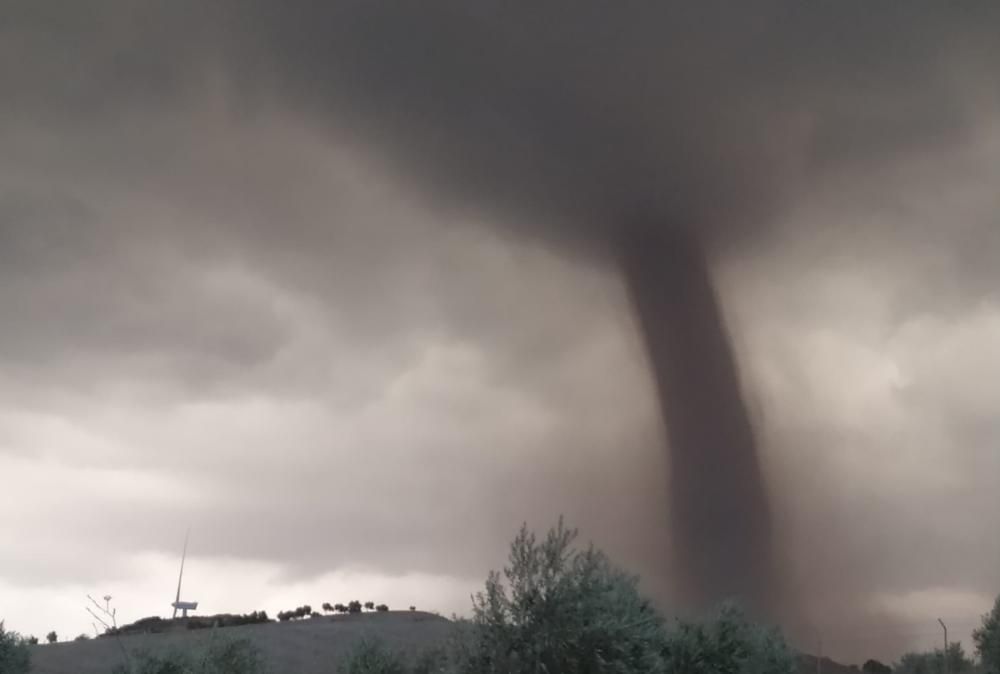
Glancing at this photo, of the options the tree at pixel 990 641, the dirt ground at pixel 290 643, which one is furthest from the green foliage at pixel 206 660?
the tree at pixel 990 641

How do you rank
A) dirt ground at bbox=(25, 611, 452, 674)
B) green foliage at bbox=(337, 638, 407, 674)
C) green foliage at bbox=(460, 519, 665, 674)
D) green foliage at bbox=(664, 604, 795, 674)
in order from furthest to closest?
dirt ground at bbox=(25, 611, 452, 674)
green foliage at bbox=(337, 638, 407, 674)
green foliage at bbox=(664, 604, 795, 674)
green foliage at bbox=(460, 519, 665, 674)

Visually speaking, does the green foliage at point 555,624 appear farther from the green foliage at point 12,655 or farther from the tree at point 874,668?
the tree at point 874,668

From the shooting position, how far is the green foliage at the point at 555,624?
32.0 meters

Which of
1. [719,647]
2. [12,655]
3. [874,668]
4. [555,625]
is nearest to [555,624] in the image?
[555,625]

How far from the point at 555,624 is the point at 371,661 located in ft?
63.2

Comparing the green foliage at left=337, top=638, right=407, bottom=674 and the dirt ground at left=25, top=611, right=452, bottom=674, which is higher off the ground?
the dirt ground at left=25, top=611, right=452, bottom=674

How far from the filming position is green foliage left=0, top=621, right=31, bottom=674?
59.7 meters

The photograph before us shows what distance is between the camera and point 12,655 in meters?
60.7

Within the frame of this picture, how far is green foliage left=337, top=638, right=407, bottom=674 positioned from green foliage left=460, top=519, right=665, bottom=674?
16.9 m

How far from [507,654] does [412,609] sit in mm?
82710

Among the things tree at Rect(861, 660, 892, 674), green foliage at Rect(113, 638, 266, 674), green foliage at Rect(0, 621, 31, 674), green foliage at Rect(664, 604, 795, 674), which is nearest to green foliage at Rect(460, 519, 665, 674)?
green foliage at Rect(664, 604, 795, 674)

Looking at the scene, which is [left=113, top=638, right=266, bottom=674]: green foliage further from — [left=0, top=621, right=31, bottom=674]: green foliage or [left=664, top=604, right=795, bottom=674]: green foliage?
[left=664, top=604, right=795, bottom=674]: green foliage

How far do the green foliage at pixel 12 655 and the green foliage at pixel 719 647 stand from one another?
3928 centimetres

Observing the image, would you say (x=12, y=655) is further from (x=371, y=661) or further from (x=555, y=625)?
(x=555, y=625)
